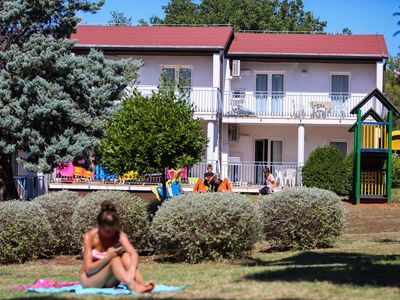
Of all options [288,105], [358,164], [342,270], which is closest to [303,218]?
[342,270]

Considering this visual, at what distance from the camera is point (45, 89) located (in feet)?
71.7

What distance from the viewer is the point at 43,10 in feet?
72.9

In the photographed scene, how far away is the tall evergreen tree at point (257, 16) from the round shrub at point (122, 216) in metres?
45.5

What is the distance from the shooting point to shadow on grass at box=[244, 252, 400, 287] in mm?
10531

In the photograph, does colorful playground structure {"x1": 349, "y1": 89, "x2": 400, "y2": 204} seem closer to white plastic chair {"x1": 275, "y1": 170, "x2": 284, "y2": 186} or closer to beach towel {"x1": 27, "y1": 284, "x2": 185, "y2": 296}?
white plastic chair {"x1": 275, "y1": 170, "x2": 284, "y2": 186}

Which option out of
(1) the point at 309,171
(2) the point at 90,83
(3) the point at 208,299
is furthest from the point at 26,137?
(3) the point at 208,299

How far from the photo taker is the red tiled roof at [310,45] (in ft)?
115

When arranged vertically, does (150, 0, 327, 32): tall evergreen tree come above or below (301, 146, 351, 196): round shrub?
above

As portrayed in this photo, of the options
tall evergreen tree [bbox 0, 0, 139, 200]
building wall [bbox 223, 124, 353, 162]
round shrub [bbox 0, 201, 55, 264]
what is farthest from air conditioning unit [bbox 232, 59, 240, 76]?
round shrub [bbox 0, 201, 55, 264]

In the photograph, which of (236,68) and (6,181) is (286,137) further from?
(6,181)

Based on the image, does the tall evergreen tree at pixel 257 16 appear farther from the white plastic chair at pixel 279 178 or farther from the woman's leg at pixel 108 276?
the woman's leg at pixel 108 276

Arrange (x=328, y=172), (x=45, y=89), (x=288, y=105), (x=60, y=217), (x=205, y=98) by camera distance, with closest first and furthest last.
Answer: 1. (x=60, y=217)
2. (x=45, y=89)
3. (x=328, y=172)
4. (x=205, y=98)
5. (x=288, y=105)

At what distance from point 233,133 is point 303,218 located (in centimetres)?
1999

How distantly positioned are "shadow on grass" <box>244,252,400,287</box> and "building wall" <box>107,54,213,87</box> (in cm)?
2122
